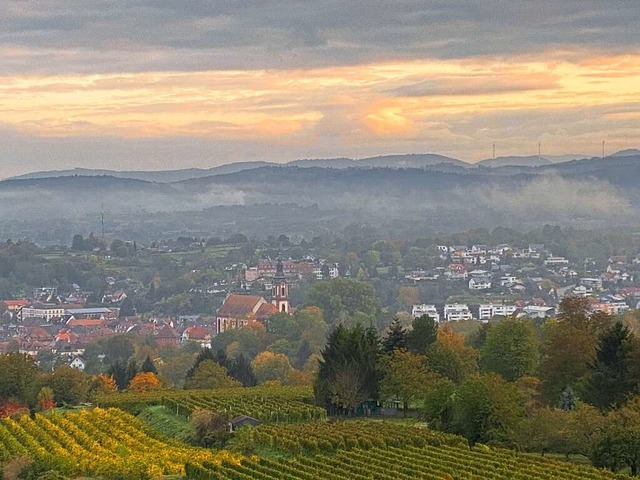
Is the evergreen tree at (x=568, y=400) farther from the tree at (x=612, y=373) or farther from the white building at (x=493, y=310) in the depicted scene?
the white building at (x=493, y=310)

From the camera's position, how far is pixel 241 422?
56.8 meters

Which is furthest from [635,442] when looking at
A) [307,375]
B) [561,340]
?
[307,375]

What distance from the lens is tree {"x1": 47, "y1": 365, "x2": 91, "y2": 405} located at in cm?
7169

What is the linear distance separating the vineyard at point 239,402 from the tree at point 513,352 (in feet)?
29.4

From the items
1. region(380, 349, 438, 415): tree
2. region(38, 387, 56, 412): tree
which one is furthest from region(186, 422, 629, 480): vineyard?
region(38, 387, 56, 412): tree

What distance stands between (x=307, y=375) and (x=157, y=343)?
62.1 m

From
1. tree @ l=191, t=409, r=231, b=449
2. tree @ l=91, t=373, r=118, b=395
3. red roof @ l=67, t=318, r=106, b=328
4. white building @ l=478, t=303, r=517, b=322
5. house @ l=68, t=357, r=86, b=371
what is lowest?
red roof @ l=67, t=318, r=106, b=328

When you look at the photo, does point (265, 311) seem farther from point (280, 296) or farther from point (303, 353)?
point (303, 353)

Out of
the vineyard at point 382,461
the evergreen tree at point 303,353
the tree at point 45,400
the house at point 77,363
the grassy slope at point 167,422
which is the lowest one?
the house at point 77,363

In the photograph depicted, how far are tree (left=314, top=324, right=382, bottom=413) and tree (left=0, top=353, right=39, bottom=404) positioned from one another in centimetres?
1626

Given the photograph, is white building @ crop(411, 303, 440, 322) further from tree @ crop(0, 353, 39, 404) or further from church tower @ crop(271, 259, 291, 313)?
tree @ crop(0, 353, 39, 404)

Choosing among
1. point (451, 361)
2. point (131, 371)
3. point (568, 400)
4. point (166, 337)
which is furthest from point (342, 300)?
point (568, 400)

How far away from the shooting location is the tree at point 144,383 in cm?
7881

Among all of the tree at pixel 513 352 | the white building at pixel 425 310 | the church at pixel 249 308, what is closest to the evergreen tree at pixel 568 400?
the tree at pixel 513 352
